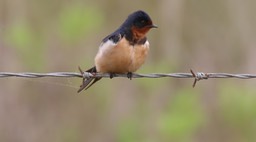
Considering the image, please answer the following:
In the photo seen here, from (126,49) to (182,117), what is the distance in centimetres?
253

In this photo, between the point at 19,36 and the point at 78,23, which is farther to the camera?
the point at 78,23

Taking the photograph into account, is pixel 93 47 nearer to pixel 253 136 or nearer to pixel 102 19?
pixel 102 19

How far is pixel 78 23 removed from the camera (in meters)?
8.22

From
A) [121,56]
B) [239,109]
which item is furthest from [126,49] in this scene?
[239,109]

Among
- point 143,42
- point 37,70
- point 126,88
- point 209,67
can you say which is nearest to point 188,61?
point 209,67

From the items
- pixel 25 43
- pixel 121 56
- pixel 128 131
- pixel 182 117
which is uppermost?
pixel 25 43

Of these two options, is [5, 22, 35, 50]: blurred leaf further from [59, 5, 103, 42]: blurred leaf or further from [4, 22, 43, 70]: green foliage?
[59, 5, 103, 42]: blurred leaf

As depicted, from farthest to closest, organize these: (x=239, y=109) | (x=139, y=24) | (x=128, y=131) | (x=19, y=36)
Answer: (x=19, y=36) → (x=239, y=109) → (x=128, y=131) → (x=139, y=24)

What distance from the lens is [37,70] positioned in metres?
8.18

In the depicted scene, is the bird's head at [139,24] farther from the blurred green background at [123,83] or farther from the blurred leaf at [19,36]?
the blurred leaf at [19,36]

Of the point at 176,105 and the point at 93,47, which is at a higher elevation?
the point at 93,47

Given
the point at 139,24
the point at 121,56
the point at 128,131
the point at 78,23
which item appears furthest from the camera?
the point at 78,23

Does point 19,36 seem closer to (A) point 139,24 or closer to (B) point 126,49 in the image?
(A) point 139,24

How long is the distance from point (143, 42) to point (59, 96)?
2.49 meters
